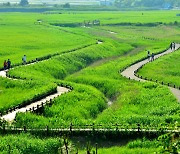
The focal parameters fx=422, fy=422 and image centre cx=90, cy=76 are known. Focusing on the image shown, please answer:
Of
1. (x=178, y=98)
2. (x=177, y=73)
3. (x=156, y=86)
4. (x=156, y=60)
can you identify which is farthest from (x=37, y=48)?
(x=178, y=98)

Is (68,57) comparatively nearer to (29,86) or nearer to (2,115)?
(29,86)

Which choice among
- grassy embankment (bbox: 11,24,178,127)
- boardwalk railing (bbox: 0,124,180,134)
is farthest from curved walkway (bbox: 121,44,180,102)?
boardwalk railing (bbox: 0,124,180,134)

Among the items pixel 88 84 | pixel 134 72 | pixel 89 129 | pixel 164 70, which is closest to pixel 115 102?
pixel 88 84

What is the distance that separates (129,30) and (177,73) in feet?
218

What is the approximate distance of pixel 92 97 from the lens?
146ft

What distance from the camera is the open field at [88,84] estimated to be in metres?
34.0

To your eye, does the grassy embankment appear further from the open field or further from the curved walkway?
the curved walkway

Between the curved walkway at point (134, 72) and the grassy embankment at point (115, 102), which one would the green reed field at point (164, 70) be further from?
the grassy embankment at point (115, 102)

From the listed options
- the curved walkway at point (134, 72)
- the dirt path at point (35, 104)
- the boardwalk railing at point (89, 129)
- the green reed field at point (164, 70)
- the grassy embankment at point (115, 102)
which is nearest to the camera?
the boardwalk railing at point (89, 129)

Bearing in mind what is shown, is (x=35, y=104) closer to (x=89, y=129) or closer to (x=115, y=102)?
(x=89, y=129)

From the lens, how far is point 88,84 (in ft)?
172

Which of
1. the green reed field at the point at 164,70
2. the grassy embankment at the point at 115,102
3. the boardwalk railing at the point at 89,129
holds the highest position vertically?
the boardwalk railing at the point at 89,129

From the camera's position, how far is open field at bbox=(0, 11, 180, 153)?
111ft

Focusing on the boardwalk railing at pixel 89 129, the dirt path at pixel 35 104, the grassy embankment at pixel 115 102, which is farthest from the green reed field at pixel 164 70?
the boardwalk railing at pixel 89 129
